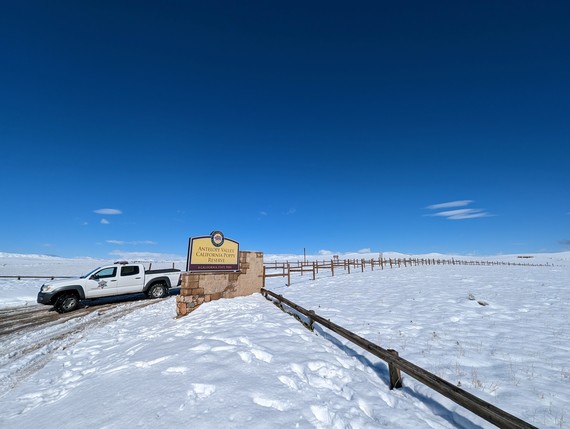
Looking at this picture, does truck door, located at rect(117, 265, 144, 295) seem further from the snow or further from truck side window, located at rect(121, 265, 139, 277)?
the snow

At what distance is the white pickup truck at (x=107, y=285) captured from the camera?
11.5 meters

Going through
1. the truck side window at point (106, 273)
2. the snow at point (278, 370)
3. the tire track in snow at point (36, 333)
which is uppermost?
the truck side window at point (106, 273)

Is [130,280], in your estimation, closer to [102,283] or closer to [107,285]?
[107,285]

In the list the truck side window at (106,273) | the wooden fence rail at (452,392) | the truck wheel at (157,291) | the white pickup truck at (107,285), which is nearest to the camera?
the wooden fence rail at (452,392)

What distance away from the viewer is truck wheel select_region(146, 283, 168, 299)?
14.4 meters

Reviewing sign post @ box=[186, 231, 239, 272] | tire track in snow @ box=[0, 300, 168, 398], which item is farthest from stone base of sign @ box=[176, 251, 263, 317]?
tire track in snow @ box=[0, 300, 168, 398]

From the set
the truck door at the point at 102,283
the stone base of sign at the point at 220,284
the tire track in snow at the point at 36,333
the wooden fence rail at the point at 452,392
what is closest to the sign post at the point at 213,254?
the stone base of sign at the point at 220,284

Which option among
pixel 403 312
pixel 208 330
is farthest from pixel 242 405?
pixel 403 312

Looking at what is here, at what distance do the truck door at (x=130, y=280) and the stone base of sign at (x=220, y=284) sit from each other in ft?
23.1

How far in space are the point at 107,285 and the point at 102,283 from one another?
262mm

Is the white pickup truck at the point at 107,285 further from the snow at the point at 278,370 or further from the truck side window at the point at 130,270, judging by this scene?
the snow at the point at 278,370

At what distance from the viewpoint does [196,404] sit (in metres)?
3.12

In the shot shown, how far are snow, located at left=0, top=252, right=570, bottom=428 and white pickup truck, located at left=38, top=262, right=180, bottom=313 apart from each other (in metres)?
3.32

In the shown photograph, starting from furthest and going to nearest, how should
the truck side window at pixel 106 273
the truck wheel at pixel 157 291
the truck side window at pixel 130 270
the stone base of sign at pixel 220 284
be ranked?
the truck wheel at pixel 157 291 → the truck side window at pixel 130 270 → the truck side window at pixel 106 273 → the stone base of sign at pixel 220 284
